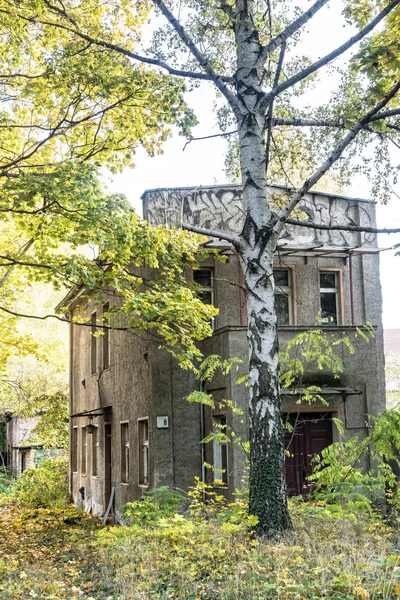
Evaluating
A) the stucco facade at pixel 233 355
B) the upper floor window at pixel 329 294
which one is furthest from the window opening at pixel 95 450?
the upper floor window at pixel 329 294

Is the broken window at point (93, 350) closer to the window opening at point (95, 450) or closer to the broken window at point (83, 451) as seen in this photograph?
the window opening at point (95, 450)

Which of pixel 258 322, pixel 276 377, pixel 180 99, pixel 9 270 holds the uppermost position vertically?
pixel 180 99

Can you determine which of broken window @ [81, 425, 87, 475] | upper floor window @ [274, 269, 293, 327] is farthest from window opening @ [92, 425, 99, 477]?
upper floor window @ [274, 269, 293, 327]

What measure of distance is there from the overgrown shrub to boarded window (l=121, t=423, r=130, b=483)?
7.15 m

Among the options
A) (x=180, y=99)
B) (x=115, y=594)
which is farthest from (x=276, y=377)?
(x=180, y=99)

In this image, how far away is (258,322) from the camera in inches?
376

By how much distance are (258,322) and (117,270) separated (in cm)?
559

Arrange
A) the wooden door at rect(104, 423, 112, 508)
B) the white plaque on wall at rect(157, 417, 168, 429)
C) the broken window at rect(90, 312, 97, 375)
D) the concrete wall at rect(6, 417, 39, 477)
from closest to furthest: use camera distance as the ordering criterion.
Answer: the white plaque on wall at rect(157, 417, 168, 429)
the wooden door at rect(104, 423, 112, 508)
the broken window at rect(90, 312, 97, 375)
the concrete wall at rect(6, 417, 39, 477)

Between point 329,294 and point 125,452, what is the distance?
7.20 meters

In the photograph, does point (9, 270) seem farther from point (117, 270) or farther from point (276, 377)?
point (276, 377)

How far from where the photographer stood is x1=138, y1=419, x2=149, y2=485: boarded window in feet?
62.0

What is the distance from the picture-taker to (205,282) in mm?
18953

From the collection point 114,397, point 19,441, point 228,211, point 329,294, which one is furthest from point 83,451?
point 228,211

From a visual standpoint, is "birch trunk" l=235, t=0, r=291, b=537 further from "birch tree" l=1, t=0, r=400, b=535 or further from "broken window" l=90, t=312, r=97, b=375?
"broken window" l=90, t=312, r=97, b=375
